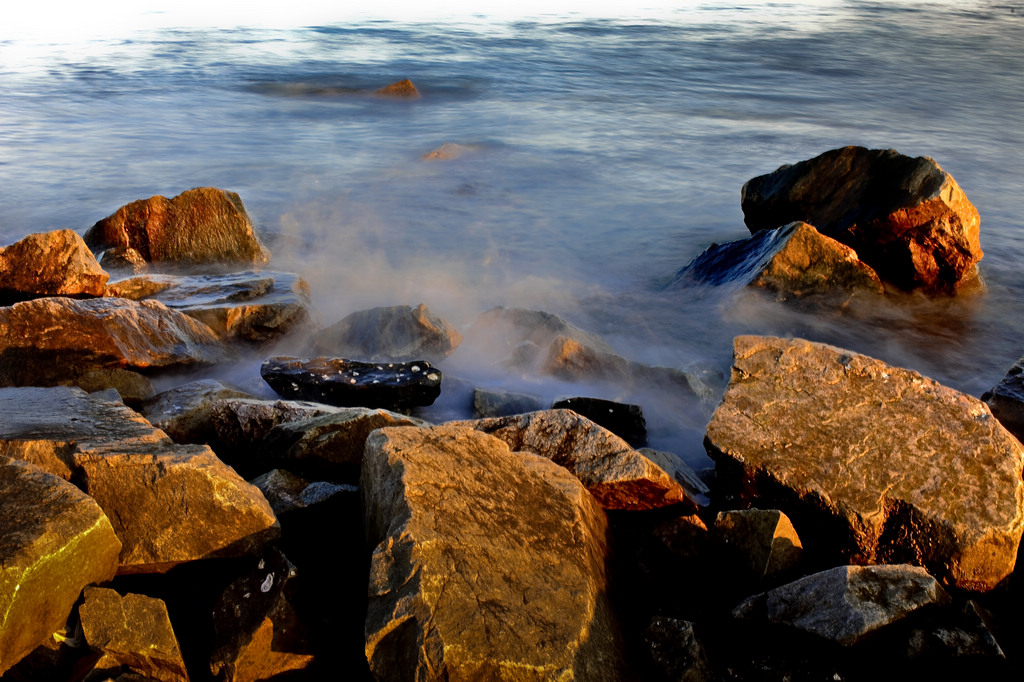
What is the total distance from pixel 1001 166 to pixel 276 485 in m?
11.7

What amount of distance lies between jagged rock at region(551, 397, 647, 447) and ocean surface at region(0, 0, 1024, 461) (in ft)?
1.08

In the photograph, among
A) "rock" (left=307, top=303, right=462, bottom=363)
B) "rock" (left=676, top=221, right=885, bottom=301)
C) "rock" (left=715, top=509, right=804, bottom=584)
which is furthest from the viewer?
"rock" (left=676, top=221, right=885, bottom=301)

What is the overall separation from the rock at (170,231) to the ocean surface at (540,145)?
2.86 feet

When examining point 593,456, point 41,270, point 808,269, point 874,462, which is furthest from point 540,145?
point 874,462

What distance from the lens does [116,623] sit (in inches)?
76.5

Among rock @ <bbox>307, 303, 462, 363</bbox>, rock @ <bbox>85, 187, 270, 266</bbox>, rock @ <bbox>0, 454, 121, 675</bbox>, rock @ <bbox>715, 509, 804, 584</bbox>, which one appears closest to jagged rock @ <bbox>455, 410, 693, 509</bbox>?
rock @ <bbox>715, 509, 804, 584</bbox>

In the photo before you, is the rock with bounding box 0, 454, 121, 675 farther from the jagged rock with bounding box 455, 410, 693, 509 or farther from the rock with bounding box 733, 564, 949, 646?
the rock with bounding box 733, 564, 949, 646

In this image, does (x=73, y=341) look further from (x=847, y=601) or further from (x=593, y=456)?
(x=847, y=601)

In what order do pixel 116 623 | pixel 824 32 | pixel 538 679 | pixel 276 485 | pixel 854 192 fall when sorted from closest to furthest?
pixel 538 679, pixel 116 623, pixel 276 485, pixel 854 192, pixel 824 32

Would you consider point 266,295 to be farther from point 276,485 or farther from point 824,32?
point 824,32

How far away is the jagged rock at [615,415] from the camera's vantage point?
3.65 meters

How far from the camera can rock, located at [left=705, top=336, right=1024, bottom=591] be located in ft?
8.08

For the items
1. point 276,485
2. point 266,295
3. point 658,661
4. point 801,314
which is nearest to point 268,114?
point 266,295

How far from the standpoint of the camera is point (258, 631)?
1984 millimetres
